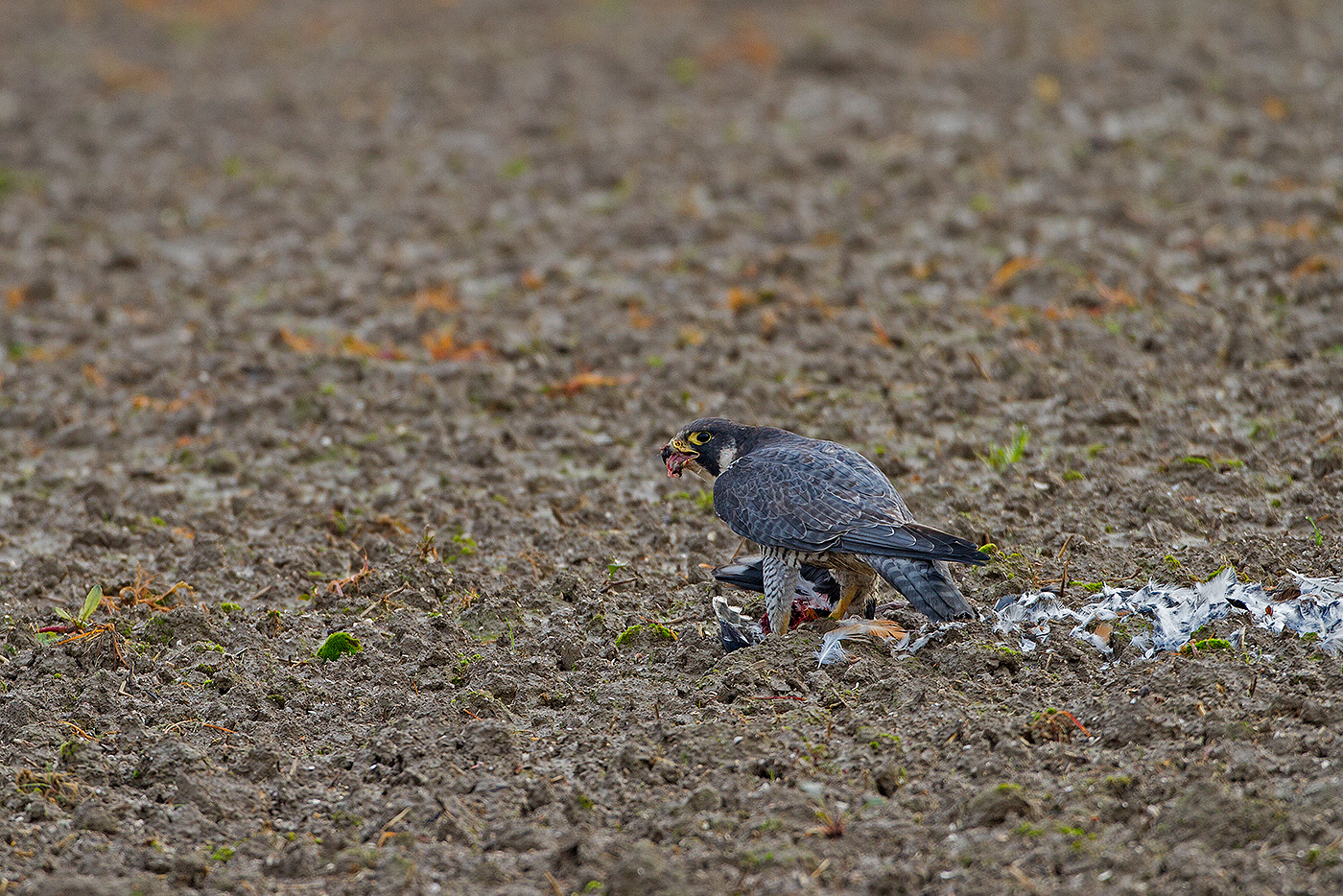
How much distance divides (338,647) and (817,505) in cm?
187

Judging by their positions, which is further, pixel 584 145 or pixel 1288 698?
pixel 584 145

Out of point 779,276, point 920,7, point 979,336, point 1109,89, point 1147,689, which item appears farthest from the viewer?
point 920,7

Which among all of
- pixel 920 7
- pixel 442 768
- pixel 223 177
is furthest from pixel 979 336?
pixel 920 7

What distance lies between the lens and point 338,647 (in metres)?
5.31

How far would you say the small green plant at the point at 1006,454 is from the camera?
21.6 feet

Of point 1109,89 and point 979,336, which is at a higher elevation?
point 1109,89

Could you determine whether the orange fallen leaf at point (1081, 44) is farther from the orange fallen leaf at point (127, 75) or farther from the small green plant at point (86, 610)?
the small green plant at point (86, 610)

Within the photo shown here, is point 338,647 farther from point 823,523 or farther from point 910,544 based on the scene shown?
point 910,544

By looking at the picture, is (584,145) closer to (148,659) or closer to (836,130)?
(836,130)

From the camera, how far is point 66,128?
1270 centimetres

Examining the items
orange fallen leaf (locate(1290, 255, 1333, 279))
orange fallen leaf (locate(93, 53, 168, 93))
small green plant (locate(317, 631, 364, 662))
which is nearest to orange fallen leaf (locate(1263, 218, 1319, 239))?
orange fallen leaf (locate(1290, 255, 1333, 279))

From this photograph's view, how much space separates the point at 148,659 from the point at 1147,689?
354 centimetres

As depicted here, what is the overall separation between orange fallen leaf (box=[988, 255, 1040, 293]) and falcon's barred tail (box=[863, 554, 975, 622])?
4311 mm

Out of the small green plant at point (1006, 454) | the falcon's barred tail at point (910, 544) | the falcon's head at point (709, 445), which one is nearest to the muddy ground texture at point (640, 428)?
the small green plant at point (1006, 454)
